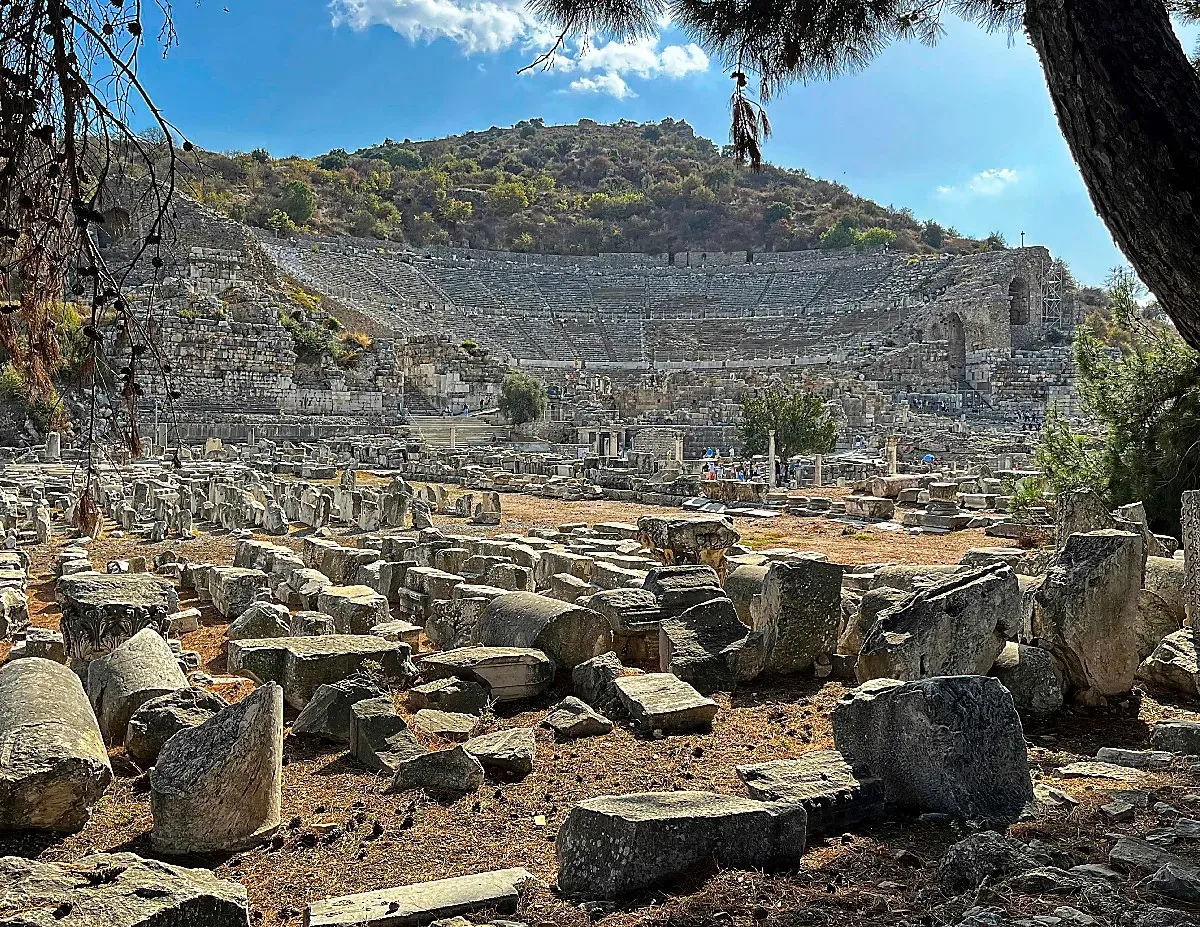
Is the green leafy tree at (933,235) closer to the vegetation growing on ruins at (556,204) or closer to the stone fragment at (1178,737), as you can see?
the vegetation growing on ruins at (556,204)

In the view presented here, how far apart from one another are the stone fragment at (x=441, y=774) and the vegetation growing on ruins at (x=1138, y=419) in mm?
8677

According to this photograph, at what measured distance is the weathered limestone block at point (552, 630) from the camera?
645 cm

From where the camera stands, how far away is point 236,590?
923 cm

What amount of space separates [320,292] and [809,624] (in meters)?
48.5

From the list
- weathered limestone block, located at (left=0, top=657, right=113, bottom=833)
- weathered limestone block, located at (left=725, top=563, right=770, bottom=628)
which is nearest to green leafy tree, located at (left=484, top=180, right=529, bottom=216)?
weathered limestone block, located at (left=725, top=563, right=770, bottom=628)

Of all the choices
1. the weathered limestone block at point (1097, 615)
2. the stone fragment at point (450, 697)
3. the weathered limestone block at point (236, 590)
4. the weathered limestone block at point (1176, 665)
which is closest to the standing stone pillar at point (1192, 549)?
the weathered limestone block at point (1176, 665)

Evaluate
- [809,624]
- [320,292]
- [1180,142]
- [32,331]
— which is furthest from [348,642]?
[320,292]

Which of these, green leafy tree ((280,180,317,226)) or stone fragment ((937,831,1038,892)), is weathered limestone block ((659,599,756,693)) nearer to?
stone fragment ((937,831,1038,892))

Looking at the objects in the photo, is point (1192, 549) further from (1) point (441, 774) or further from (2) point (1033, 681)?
(1) point (441, 774)

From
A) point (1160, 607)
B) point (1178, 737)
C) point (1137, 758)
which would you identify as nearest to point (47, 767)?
point (1137, 758)

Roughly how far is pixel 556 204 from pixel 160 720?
79118 mm

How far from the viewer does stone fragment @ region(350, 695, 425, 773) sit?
4898mm

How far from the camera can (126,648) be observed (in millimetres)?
5996

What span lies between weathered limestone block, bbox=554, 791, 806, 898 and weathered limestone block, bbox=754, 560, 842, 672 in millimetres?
2918
